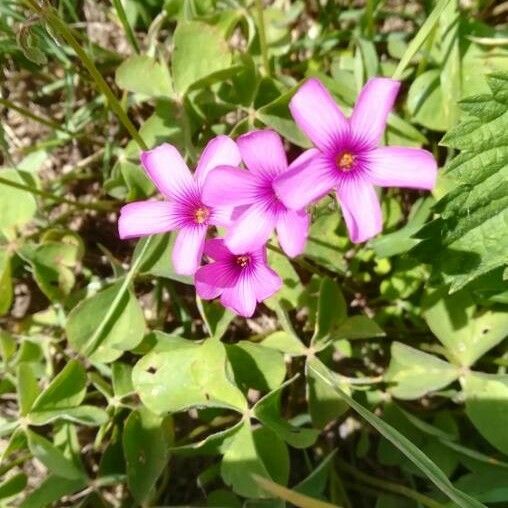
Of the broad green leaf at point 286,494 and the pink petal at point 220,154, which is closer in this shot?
the broad green leaf at point 286,494

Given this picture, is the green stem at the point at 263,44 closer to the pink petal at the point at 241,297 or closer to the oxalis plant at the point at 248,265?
the oxalis plant at the point at 248,265

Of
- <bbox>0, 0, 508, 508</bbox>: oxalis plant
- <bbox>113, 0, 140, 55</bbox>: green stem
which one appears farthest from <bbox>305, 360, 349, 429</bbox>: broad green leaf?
<bbox>113, 0, 140, 55</bbox>: green stem

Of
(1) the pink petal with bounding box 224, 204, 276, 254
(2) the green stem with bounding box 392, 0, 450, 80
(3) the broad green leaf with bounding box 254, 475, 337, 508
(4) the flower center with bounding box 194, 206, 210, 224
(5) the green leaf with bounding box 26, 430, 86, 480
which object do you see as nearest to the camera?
(3) the broad green leaf with bounding box 254, 475, 337, 508

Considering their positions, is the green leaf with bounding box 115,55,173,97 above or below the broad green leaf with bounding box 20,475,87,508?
above

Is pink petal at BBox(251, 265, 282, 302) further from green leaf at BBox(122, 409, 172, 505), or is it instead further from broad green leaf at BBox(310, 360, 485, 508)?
green leaf at BBox(122, 409, 172, 505)

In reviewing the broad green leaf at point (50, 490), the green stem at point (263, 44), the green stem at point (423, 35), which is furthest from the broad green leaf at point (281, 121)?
the broad green leaf at point (50, 490)

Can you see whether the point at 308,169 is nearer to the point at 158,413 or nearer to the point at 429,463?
the point at 429,463
